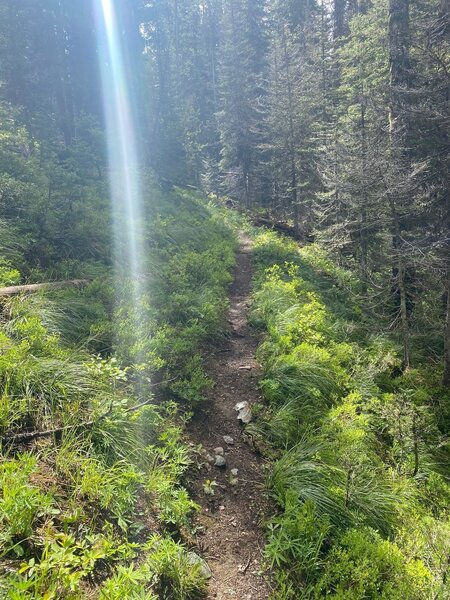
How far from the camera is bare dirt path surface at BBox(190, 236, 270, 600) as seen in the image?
352 centimetres

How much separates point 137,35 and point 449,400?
28.1 m

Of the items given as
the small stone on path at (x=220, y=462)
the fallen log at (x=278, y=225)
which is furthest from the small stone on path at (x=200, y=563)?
the fallen log at (x=278, y=225)

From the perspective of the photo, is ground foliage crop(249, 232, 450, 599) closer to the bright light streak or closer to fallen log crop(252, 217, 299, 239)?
the bright light streak

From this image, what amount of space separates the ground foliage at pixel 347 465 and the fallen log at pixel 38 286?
4.31 meters

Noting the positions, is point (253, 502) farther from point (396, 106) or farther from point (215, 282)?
point (396, 106)

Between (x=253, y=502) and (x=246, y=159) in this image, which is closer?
(x=253, y=502)

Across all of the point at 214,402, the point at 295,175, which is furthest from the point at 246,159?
the point at 214,402

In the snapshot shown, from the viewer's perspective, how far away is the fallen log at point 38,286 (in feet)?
21.1

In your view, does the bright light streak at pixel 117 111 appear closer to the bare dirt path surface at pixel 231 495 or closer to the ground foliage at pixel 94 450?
the ground foliage at pixel 94 450

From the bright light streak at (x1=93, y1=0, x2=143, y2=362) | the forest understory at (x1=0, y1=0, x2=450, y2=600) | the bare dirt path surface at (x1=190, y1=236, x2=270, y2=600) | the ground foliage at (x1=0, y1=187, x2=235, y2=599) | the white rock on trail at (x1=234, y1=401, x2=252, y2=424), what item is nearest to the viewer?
the ground foliage at (x1=0, y1=187, x2=235, y2=599)

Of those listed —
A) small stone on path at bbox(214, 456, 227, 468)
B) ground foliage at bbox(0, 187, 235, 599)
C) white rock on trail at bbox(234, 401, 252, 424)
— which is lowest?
white rock on trail at bbox(234, 401, 252, 424)

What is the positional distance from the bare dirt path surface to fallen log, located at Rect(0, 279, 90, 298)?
139 inches

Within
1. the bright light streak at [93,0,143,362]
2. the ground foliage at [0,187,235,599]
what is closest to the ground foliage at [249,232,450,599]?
the ground foliage at [0,187,235,599]

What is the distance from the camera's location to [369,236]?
551 inches
